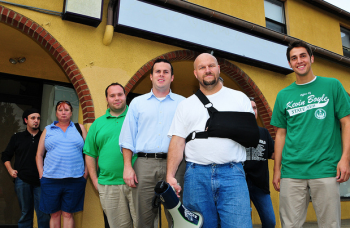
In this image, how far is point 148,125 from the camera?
2.74m

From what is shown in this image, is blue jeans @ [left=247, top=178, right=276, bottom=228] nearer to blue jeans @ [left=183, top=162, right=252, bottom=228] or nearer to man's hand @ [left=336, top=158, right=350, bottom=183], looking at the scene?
man's hand @ [left=336, top=158, right=350, bottom=183]

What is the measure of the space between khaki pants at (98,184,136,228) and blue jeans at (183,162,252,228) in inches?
38.0

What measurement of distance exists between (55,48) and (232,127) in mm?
3607

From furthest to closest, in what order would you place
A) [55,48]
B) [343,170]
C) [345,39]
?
[345,39] → [55,48] → [343,170]

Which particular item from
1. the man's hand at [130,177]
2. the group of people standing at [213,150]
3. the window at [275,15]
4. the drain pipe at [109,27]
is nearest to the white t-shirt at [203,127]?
the group of people standing at [213,150]

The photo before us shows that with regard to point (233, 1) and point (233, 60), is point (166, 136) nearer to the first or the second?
point (233, 60)

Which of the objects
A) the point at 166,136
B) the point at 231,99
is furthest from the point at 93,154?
the point at 231,99

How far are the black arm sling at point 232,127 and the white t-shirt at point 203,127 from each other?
0.14ft

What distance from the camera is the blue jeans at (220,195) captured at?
2023mm

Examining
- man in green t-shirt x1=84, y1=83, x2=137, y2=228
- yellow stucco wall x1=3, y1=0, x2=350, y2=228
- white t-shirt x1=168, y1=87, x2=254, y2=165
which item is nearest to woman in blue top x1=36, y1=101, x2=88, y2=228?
man in green t-shirt x1=84, y1=83, x2=137, y2=228

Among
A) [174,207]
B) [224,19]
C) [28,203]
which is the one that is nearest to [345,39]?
[224,19]

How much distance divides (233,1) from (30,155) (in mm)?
5682

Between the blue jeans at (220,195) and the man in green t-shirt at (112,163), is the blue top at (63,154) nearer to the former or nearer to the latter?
the man in green t-shirt at (112,163)

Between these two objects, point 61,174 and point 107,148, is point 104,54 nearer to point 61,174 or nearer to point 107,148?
point 61,174
